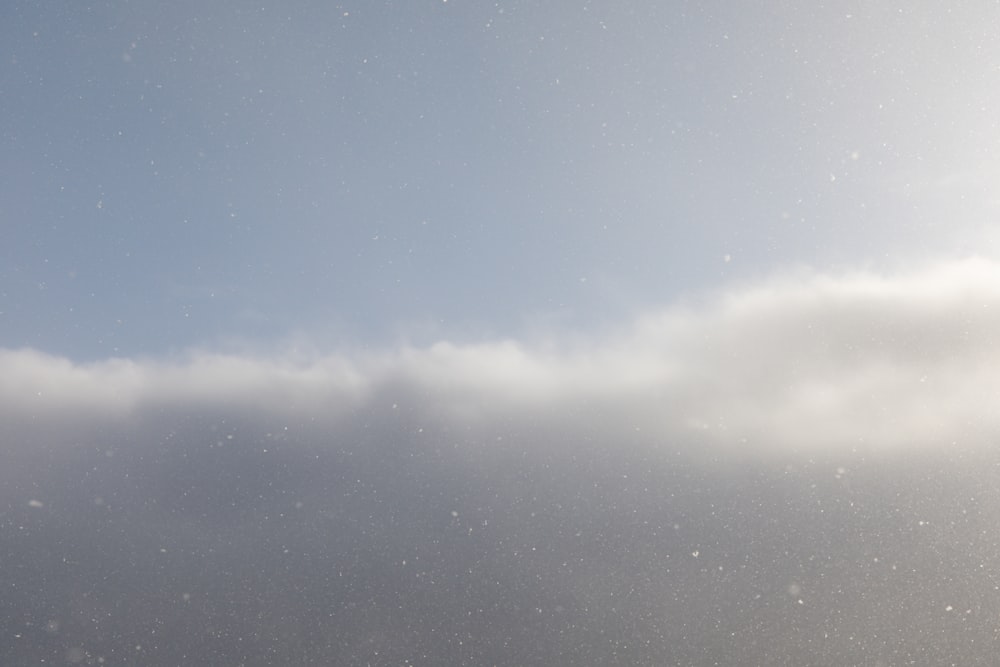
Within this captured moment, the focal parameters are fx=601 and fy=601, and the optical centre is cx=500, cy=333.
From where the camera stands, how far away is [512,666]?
121 metres

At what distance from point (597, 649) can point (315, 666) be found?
56255 mm

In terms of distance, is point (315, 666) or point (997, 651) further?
point (315, 666)

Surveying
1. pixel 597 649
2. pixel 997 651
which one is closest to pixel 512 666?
pixel 597 649

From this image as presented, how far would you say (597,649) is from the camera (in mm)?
117875

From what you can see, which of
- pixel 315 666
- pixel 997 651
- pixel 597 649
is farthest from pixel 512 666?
pixel 997 651

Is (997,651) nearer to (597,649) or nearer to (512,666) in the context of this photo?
(597,649)

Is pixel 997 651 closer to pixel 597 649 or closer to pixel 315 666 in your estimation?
pixel 597 649

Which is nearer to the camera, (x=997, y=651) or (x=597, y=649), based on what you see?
(x=997, y=651)

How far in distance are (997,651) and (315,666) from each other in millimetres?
113211

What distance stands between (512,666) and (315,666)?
39.4 metres

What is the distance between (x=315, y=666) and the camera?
120 metres

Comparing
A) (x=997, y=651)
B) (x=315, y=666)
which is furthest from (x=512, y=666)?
(x=997, y=651)

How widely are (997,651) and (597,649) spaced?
63.6 meters
